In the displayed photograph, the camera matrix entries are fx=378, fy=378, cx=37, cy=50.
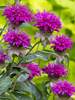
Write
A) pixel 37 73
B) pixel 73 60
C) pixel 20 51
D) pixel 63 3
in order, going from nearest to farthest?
1. pixel 20 51
2. pixel 37 73
3. pixel 73 60
4. pixel 63 3

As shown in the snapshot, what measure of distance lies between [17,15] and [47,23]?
11cm

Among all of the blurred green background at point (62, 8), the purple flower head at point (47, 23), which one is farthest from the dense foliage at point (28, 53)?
the blurred green background at point (62, 8)

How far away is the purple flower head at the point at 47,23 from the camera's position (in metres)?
1.30

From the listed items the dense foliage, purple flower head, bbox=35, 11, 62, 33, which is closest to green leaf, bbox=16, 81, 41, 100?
the dense foliage

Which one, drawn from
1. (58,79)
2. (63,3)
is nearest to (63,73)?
(58,79)

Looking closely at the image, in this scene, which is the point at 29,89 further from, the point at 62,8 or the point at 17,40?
the point at 62,8

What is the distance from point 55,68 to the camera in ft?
4.83

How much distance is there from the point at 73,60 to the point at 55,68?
134 cm

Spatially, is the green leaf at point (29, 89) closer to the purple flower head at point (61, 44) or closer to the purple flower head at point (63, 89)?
the purple flower head at point (63, 89)

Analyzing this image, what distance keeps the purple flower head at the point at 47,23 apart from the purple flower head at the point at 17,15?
0.04 m

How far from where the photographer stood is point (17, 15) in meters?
1.31

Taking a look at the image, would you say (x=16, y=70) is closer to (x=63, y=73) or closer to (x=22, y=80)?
(x=22, y=80)

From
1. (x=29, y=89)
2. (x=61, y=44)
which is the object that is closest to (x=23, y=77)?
(x=29, y=89)

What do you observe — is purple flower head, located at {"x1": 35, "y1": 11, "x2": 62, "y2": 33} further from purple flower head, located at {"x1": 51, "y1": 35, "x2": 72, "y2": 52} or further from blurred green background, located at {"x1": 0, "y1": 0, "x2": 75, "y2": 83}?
blurred green background, located at {"x1": 0, "y1": 0, "x2": 75, "y2": 83}
